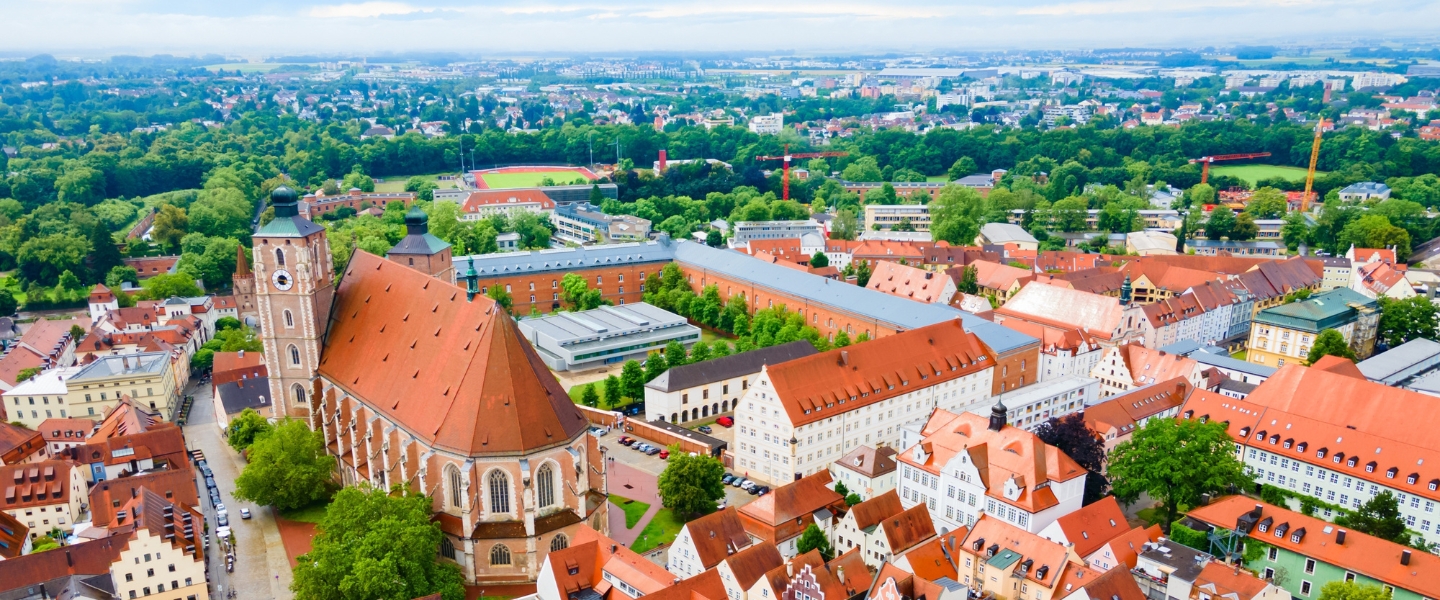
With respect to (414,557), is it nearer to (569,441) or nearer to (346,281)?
(569,441)

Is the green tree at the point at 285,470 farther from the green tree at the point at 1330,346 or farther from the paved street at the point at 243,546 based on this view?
the green tree at the point at 1330,346

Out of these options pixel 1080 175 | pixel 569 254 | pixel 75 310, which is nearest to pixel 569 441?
pixel 569 254

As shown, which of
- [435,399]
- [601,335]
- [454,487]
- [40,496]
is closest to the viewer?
[454,487]

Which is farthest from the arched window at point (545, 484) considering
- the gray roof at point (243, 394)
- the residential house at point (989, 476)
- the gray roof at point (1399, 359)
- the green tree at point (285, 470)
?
the gray roof at point (1399, 359)

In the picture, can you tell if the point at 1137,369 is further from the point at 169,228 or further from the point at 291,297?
the point at 169,228

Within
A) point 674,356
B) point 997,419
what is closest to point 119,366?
point 674,356

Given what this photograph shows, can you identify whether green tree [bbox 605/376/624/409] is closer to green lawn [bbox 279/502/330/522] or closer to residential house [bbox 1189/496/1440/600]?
green lawn [bbox 279/502/330/522]

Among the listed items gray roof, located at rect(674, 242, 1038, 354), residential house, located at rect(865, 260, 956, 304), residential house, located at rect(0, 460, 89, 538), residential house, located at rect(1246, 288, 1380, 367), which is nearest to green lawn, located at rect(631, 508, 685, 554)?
gray roof, located at rect(674, 242, 1038, 354)

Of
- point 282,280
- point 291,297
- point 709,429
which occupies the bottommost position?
point 709,429
